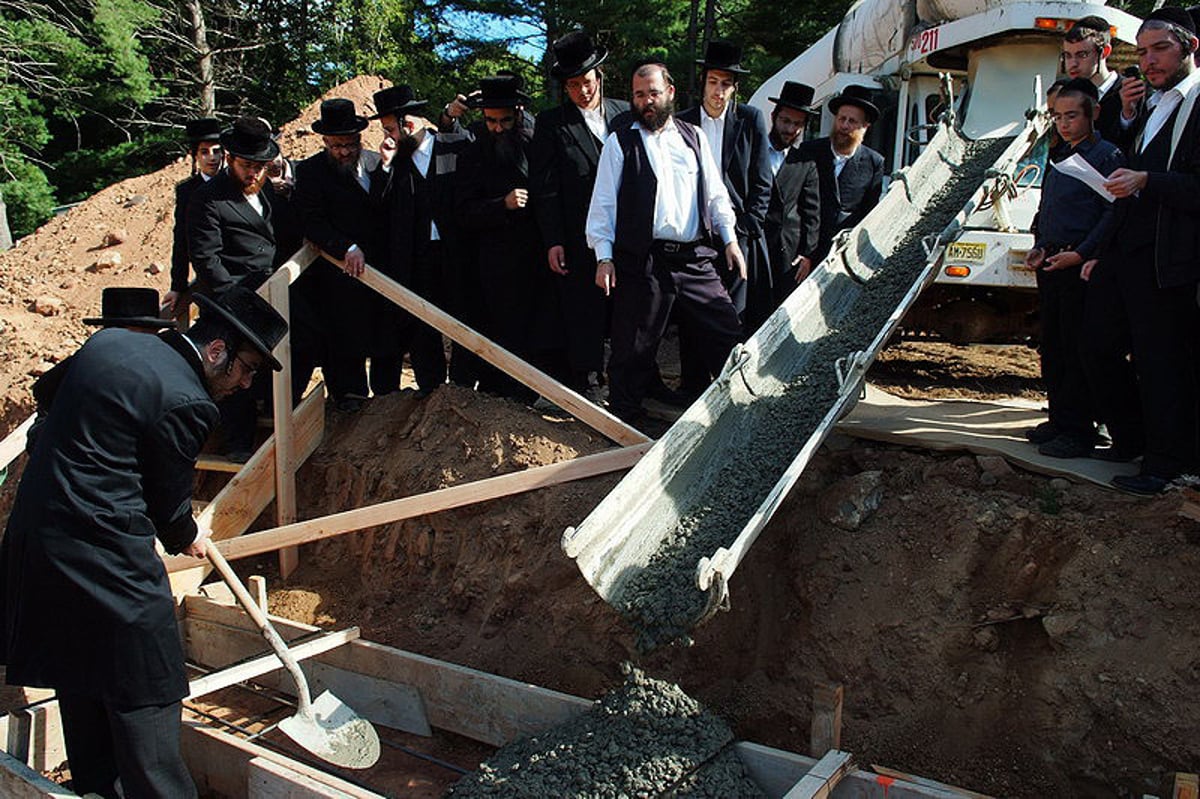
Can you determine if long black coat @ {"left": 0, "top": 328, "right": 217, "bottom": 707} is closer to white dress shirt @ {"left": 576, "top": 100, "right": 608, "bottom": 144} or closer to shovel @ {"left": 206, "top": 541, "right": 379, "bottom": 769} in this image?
shovel @ {"left": 206, "top": 541, "right": 379, "bottom": 769}

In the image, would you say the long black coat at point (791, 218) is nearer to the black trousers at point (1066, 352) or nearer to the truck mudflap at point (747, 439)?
the truck mudflap at point (747, 439)

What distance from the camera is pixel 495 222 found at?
19.1 feet

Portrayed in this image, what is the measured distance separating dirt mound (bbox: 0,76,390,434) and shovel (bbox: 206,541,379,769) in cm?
588

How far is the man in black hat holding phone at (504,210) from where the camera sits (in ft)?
19.1

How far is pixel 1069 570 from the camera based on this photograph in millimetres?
4023

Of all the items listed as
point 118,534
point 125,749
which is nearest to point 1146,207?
point 118,534

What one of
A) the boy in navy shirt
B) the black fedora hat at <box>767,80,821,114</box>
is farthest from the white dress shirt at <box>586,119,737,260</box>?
the boy in navy shirt

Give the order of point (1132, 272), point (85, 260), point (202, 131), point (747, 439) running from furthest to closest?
point (85, 260)
point (202, 131)
point (747, 439)
point (1132, 272)

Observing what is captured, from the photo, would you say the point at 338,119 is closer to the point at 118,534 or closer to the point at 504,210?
the point at 504,210

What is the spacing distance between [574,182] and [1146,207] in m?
2.84

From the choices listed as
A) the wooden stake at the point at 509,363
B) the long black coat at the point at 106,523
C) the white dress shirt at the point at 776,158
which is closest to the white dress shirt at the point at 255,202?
the wooden stake at the point at 509,363

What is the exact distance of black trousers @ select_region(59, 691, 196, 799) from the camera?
332cm

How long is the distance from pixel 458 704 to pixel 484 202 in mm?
2854

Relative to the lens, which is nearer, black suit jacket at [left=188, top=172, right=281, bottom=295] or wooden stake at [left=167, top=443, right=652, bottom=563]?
wooden stake at [left=167, top=443, right=652, bottom=563]
